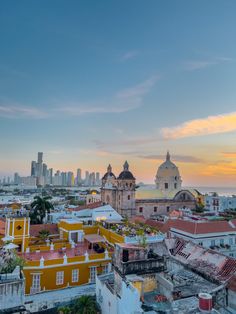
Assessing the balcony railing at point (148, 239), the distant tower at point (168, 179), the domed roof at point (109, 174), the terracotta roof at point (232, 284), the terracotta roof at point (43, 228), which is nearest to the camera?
the terracotta roof at point (232, 284)

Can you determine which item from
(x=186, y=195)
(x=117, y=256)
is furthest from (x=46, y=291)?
(x=186, y=195)

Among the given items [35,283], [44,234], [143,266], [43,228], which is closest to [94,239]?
[44,234]

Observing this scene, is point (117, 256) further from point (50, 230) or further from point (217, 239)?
point (217, 239)

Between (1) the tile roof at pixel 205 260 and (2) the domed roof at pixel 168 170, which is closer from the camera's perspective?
(1) the tile roof at pixel 205 260

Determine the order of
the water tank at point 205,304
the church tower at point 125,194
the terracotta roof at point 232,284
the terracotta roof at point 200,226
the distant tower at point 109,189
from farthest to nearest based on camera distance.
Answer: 1. the distant tower at point 109,189
2. the church tower at point 125,194
3. the terracotta roof at point 200,226
4. the terracotta roof at point 232,284
5. the water tank at point 205,304

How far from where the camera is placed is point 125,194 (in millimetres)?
48688

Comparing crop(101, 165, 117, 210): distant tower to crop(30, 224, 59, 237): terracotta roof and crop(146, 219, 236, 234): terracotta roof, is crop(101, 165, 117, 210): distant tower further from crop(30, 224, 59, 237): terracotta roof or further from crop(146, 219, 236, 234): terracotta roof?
crop(30, 224, 59, 237): terracotta roof

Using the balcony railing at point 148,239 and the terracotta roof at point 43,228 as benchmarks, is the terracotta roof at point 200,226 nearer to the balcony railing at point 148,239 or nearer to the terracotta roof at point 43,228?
the balcony railing at point 148,239

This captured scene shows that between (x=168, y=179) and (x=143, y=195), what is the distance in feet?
32.5

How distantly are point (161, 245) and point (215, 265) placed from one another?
458cm

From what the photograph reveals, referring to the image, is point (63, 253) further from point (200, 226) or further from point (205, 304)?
point (200, 226)

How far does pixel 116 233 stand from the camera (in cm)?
2188

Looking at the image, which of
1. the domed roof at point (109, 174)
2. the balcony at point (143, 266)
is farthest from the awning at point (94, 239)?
the domed roof at point (109, 174)

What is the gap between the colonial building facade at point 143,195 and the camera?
4888 cm
